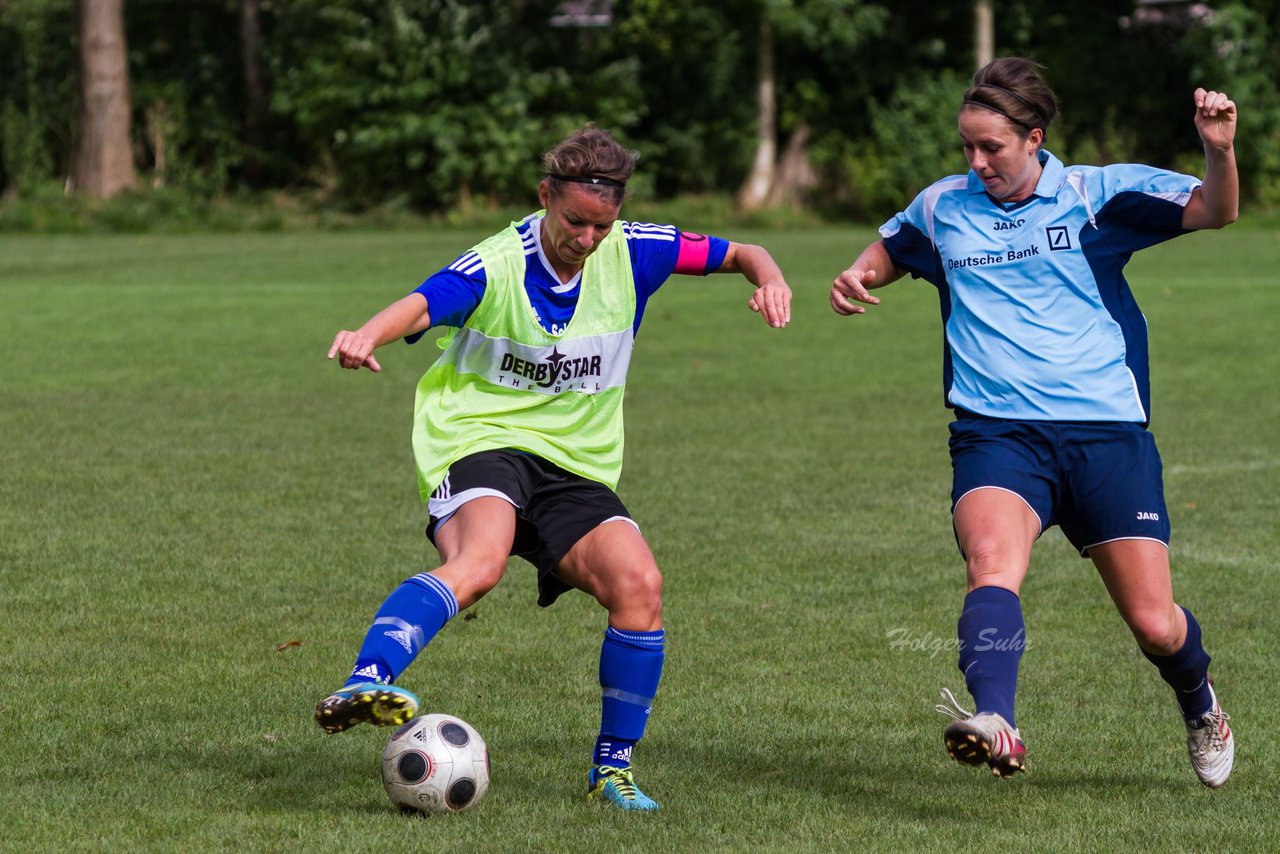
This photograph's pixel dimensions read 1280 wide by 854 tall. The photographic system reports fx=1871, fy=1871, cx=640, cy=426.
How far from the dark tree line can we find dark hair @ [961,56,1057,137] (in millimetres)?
34253

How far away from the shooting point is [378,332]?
462cm

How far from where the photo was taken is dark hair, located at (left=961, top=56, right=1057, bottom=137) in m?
4.80

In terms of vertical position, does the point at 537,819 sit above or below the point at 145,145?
above

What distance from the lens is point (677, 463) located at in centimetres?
1121

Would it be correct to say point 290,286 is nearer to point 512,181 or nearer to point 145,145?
point 512,181

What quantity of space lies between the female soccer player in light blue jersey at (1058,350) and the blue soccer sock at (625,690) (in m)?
0.86

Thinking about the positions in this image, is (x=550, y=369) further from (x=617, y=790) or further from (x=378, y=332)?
(x=617, y=790)

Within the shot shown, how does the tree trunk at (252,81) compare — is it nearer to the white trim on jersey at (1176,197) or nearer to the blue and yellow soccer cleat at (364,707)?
the white trim on jersey at (1176,197)

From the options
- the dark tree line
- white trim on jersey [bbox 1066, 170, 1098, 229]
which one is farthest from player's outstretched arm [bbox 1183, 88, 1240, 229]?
the dark tree line

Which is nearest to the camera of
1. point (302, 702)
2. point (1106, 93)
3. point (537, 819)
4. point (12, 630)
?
point (537, 819)

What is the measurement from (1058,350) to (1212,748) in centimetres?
120

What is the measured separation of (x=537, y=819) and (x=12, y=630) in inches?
115

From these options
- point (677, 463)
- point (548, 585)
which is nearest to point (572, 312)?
point (548, 585)
